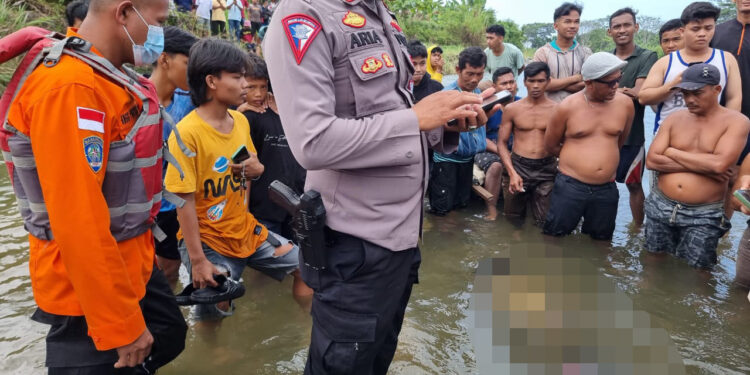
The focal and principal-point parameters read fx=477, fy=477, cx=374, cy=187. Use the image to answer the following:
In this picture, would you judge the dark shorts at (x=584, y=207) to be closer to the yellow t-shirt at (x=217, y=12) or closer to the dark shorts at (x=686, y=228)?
the dark shorts at (x=686, y=228)

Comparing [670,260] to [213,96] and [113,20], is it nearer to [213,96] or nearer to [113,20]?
[213,96]

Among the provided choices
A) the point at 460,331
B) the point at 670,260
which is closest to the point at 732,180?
the point at 670,260

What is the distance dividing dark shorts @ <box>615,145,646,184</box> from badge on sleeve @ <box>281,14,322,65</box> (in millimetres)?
5014

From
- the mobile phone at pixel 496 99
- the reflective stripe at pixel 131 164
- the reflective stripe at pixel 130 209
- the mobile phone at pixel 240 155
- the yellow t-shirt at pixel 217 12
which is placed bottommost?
the mobile phone at pixel 240 155

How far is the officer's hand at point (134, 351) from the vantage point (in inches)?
62.1

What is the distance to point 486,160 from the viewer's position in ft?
21.1

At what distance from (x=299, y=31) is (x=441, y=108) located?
50 centimetres

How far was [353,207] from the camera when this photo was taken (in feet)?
5.28

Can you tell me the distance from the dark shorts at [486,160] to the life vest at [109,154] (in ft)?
16.8

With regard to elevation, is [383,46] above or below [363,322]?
above

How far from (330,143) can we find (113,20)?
897mm

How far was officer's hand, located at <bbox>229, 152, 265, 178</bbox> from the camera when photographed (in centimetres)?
282

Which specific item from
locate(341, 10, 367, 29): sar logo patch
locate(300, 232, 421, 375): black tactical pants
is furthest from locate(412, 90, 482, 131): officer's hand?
locate(300, 232, 421, 375): black tactical pants

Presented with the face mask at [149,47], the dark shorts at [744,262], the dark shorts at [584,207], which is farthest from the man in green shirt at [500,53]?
the face mask at [149,47]
